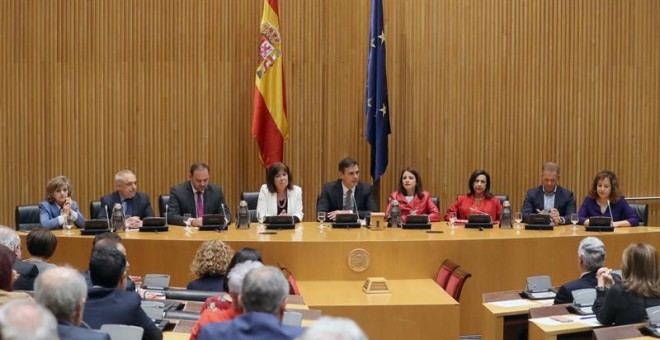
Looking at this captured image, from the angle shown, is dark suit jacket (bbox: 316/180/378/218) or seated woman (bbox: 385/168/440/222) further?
dark suit jacket (bbox: 316/180/378/218)

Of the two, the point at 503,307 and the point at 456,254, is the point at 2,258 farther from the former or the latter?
the point at 456,254

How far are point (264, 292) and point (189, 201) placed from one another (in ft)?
17.1

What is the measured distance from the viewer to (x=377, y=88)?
9.75 m

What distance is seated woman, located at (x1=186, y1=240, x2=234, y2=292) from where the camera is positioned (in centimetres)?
532

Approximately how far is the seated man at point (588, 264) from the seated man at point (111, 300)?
261 cm

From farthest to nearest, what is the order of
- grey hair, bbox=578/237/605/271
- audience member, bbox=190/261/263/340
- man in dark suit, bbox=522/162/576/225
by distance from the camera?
man in dark suit, bbox=522/162/576/225, grey hair, bbox=578/237/605/271, audience member, bbox=190/261/263/340

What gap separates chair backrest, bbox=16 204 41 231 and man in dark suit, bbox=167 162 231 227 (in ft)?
3.88

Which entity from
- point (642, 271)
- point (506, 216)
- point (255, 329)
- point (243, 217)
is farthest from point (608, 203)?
point (255, 329)

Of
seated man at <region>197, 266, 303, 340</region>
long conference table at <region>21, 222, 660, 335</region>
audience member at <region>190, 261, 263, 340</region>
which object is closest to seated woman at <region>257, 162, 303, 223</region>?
long conference table at <region>21, 222, 660, 335</region>

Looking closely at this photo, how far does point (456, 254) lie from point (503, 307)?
4.86ft

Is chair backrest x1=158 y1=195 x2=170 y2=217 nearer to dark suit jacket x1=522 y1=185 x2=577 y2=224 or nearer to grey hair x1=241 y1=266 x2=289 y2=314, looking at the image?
dark suit jacket x1=522 y1=185 x2=577 y2=224

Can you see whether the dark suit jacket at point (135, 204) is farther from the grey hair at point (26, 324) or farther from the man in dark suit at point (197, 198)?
the grey hair at point (26, 324)

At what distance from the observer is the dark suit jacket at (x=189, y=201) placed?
27.2 feet

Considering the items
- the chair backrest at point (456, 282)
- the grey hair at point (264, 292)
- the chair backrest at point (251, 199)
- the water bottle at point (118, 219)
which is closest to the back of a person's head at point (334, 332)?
the grey hair at point (264, 292)
